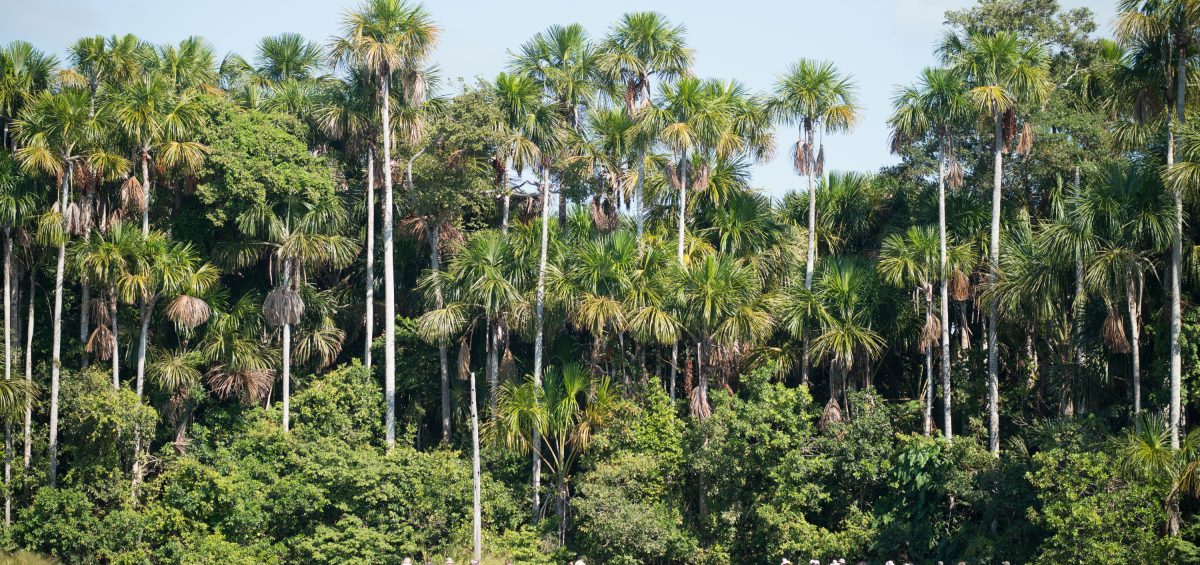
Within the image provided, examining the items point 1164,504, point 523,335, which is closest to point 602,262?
point 523,335

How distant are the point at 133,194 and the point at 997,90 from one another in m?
21.8

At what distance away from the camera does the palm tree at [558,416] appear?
36.3 meters

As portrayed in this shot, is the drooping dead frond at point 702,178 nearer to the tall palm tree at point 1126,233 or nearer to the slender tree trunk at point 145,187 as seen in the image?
the tall palm tree at point 1126,233

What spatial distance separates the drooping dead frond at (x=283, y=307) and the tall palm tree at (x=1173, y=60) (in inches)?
827

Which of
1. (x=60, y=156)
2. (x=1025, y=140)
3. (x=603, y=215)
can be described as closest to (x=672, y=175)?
(x=603, y=215)

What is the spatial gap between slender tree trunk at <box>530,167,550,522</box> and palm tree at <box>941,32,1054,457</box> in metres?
10.8

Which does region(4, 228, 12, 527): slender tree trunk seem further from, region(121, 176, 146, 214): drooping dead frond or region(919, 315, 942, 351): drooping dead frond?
region(919, 315, 942, 351): drooping dead frond

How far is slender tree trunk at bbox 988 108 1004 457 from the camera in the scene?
34344 millimetres

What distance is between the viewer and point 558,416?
36.4 meters

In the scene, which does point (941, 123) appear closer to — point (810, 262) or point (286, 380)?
point (810, 262)

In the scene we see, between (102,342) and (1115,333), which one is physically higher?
(1115,333)

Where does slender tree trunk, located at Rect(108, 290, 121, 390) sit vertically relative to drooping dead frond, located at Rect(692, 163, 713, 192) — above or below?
below

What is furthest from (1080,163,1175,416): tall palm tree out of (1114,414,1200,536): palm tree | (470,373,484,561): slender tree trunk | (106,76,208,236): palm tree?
(106,76,208,236): palm tree

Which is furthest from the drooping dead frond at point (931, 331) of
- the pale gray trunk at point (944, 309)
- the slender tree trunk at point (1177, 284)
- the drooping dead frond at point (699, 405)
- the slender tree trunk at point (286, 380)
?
the slender tree trunk at point (286, 380)
